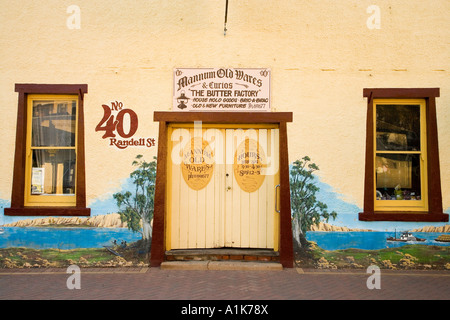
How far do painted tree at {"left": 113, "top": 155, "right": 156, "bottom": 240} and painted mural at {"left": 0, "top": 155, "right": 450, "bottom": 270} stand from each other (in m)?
0.02

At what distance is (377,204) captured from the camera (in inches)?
297

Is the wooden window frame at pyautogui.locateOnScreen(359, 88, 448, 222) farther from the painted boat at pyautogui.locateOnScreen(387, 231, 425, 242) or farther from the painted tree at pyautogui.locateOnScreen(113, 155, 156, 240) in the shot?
the painted tree at pyautogui.locateOnScreen(113, 155, 156, 240)

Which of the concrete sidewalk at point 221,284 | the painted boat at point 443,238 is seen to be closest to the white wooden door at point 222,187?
the concrete sidewalk at point 221,284

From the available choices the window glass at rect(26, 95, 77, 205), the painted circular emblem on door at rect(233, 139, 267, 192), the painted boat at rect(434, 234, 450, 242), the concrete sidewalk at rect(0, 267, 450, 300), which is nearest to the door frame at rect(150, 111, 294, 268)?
the painted circular emblem on door at rect(233, 139, 267, 192)

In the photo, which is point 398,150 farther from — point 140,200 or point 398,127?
point 140,200

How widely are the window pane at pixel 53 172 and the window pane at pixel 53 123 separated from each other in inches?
6.5

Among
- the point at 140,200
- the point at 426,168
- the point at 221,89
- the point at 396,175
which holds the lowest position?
the point at 140,200

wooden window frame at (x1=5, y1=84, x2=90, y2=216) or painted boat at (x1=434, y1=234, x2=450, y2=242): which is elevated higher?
wooden window frame at (x1=5, y1=84, x2=90, y2=216)

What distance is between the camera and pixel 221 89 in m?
7.47

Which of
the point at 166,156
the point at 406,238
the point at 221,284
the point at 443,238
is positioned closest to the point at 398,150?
the point at 406,238

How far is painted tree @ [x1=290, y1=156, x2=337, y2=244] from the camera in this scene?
7.38 metres

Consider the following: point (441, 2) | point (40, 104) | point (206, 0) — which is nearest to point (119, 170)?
point (40, 104)

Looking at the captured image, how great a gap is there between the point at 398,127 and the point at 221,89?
3.25 meters

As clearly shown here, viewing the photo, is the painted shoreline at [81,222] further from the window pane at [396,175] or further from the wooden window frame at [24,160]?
the window pane at [396,175]
